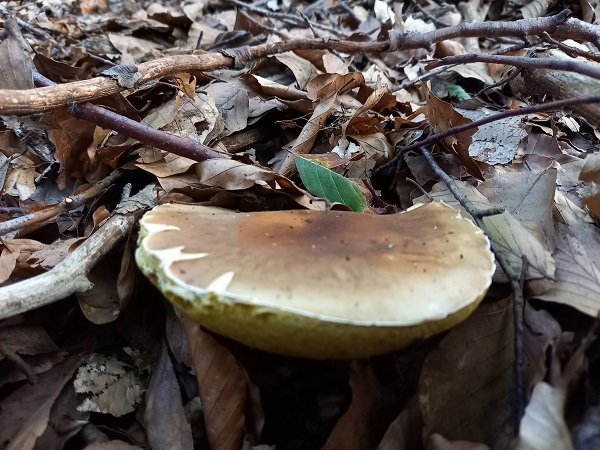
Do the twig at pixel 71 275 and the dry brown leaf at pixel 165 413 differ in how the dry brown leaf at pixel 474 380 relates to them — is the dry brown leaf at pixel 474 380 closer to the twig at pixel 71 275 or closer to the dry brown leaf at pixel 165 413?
the dry brown leaf at pixel 165 413

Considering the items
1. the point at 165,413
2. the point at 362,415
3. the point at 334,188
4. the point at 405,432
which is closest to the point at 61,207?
the point at 165,413

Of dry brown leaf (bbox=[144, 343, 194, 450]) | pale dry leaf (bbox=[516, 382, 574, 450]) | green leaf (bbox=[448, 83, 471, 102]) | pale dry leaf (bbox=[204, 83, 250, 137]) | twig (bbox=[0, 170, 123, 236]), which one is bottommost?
dry brown leaf (bbox=[144, 343, 194, 450])

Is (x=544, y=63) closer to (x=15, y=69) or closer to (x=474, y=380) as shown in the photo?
(x=474, y=380)

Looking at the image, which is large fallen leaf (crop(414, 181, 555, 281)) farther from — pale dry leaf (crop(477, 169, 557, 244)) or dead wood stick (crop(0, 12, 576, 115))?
dead wood stick (crop(0, 12, 576, 115))

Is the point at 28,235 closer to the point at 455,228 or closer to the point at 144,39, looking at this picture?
the point at 455,228

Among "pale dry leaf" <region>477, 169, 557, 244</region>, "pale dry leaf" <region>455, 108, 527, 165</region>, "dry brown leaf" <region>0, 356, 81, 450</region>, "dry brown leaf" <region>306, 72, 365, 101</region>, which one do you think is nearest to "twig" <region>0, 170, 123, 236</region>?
"dry brown leaf" <region>0, 356, 81, 450</region>

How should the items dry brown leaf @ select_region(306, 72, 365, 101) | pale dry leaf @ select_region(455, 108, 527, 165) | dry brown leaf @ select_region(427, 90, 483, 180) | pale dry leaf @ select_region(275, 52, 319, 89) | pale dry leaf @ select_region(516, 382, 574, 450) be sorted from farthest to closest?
pale dry leaf @ select_region(275, 52, 319, 89) < dry brown leaf @ select_region(306, 72, 365, 101) < pale dry leaf @ select_region(455, 108, 527, 165) < dry brown leaf @ select_region(427, 90, 483, 180) < pale dry leaf @ select_region(516, 382, 574, 450)
